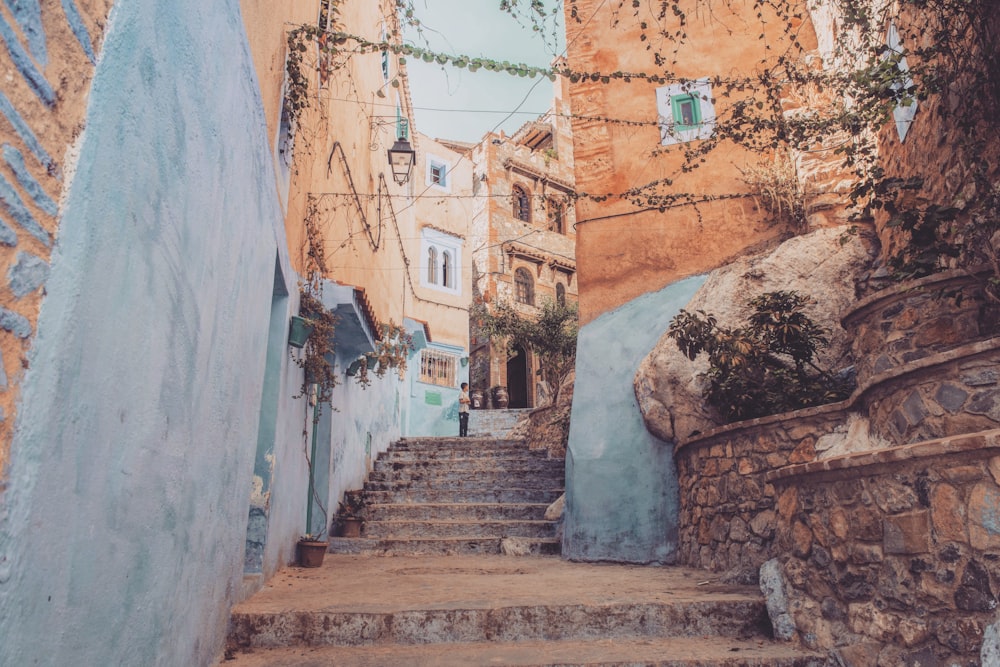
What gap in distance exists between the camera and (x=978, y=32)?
440 cm

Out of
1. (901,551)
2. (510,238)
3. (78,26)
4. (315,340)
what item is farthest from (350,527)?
(510,238)

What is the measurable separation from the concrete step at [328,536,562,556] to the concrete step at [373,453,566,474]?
2.06m

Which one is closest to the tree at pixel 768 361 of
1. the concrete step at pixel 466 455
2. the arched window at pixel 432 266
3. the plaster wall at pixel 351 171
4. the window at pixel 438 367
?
the plaster wall at pixel 351 171

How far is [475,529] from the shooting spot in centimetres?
773

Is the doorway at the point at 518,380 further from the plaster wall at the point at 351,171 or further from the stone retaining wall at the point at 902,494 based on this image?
the stone retaining wall at the point at 902,494

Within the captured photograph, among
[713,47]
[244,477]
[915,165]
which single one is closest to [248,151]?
[244,477]

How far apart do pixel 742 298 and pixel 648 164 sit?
2361 millimetres

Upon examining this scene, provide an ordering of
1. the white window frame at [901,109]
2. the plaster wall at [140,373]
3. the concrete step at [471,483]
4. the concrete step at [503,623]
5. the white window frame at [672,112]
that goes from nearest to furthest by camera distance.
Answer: the plaster wall at [140,373], the concrete step at [503,623], the white window frame at [901,109], the white window frame at [672,112], the concrete step at [471,483]

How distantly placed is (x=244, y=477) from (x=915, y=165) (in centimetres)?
572

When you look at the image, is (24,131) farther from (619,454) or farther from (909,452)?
(619,454)

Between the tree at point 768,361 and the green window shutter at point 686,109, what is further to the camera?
the green window shutter at point 686,109

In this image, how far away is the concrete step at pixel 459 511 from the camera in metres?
8.23

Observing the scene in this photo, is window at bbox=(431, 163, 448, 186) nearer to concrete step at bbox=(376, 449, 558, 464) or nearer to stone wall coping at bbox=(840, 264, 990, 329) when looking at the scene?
concrete step at bbox=(376, 449, 558, 464)

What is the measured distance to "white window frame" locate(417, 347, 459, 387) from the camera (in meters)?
20.3
